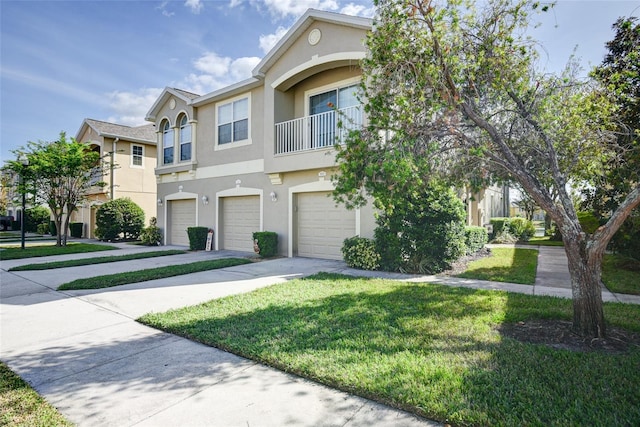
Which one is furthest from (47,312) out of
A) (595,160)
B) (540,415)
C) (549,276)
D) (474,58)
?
(549,276)

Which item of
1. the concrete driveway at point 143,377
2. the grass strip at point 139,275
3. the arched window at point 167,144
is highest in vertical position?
the arched window at point 167,144

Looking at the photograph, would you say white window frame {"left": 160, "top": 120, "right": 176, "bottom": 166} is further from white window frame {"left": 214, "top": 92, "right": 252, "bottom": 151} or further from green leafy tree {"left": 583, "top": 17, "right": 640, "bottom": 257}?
green leafy tree {"left": 583, "top": 17, "right": 640, "bottom": 257}

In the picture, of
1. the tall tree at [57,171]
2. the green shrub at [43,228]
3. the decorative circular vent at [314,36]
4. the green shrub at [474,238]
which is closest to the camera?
the decorative circular vent at [314,36]

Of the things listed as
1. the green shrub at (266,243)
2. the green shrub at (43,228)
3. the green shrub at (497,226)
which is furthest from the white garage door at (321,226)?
the green shrub at (43,228)

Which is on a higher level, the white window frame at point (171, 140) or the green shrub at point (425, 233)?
the white window frame at point (171, 140)

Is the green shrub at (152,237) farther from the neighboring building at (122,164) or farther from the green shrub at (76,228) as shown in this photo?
the green shrub at (76,228)

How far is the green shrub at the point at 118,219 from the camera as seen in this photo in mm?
19109

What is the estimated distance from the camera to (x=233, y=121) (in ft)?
46.4

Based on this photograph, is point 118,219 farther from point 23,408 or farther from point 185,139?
point 23,408

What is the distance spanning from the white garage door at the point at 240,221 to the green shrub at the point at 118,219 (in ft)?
27.6

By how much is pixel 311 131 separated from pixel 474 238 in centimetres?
692

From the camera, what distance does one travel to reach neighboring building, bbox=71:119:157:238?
69.5 feet

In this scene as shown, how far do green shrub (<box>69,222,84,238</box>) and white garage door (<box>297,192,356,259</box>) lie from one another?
19886 mm

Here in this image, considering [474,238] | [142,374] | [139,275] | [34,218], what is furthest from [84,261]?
[34,218]
